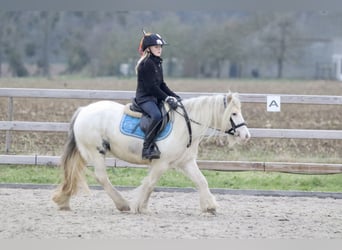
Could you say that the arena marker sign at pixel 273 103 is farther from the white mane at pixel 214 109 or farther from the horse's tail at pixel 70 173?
the horse's tail at pixel 70 173

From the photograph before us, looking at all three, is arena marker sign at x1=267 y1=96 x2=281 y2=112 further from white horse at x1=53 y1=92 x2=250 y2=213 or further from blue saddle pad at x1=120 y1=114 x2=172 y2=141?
blue saddle pad at x1=120 y1=114 x2=172 y2=141

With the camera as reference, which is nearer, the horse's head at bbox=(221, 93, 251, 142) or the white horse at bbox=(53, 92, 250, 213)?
the horse's head at bbox=(221, 93, 251, 142)

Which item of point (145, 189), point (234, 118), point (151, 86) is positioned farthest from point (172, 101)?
point (145, 189)

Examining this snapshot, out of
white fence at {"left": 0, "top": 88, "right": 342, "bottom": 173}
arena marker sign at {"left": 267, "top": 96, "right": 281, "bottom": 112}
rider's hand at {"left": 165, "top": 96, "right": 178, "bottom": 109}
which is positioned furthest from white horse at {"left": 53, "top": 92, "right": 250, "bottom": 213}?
arena marker sign at {"left": 267, "top": 96, "right": 281, "bottom": 112}

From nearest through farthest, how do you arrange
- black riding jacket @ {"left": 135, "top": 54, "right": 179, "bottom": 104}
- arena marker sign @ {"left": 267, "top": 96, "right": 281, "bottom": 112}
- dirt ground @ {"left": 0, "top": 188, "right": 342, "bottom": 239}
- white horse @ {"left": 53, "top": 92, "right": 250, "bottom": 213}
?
dirt ground @ {"left": 0, "top": 188, "right": 342, "bottom": 239}, black riding jacket @ {"left": 135, "top": 54, "right": 179, "bottom": 104}, white horse @ {"left": 53, "top": 92, "right": 250, "bottom": 213}, arena marker sign @ {"left": 267, "top": 96, "right": 281, "bottom": 112}

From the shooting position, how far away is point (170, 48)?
35062 mm

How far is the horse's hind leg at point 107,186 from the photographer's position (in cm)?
855

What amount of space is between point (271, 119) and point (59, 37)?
32048 millimetres

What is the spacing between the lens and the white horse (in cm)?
841

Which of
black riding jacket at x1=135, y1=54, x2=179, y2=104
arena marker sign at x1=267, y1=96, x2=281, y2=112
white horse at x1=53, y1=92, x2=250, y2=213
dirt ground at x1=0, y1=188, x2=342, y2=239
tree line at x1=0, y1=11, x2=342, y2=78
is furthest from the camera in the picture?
tree line at x1=0, y1=11, x2=342, y2=78

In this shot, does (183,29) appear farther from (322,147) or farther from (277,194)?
(277,194)

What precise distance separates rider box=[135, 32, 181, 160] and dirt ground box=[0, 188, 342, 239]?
2.54 ft

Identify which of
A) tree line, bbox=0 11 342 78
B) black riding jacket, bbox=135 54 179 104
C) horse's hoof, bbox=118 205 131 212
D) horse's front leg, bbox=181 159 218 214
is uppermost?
tree line, bbox=0 11 342 78

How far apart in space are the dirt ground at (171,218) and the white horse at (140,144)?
0.23 metres
